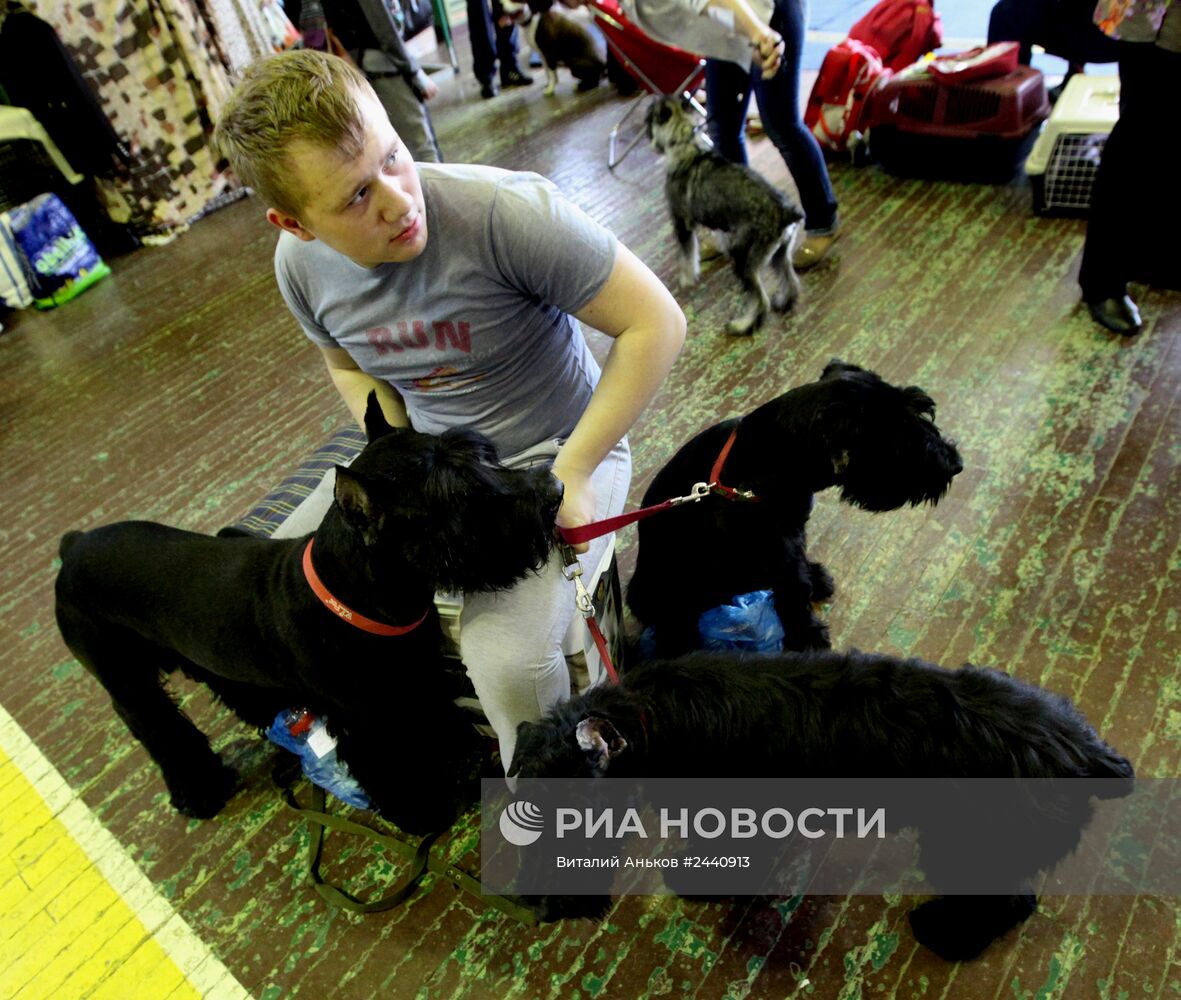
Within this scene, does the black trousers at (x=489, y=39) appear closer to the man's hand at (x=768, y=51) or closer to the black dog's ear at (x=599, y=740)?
the man's hand at (x=768, y=51)

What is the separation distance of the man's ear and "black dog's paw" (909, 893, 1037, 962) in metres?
1.51

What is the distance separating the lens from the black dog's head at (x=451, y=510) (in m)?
1.23

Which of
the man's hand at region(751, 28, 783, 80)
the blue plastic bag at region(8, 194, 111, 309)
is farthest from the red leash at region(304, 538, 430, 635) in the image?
the blue plastic bag at region(8, 194, 111, 309)

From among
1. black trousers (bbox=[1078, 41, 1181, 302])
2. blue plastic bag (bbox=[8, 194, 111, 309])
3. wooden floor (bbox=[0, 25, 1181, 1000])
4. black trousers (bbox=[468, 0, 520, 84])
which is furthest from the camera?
black trousers (bbox=[468, 0, 520, 84])

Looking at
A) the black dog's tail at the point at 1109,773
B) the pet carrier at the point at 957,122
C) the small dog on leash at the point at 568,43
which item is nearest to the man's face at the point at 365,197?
the black dog's tail at the point at 1109,773

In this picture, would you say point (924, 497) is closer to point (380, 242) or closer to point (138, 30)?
point (380, 242)

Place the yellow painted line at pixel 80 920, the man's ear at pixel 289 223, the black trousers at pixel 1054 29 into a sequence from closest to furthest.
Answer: the man's ear at pixel 289 223, the yellow painted line at pixel 80 920, the black trousers at pixel 1054 29

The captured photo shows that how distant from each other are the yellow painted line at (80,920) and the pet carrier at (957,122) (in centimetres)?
371

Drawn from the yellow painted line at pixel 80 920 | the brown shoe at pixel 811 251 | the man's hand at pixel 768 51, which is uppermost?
the man's hand at pixel 768 51

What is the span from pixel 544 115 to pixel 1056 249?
3.08m

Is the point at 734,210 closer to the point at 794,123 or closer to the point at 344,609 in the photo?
the point at 794,123

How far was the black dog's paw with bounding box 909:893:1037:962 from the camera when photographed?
1.32 m

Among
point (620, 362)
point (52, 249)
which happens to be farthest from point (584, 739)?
point (52, 249)

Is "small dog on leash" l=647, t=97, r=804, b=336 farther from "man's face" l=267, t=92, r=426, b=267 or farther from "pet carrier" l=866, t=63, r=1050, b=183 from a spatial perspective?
"man's face" l=267, t=92, r=426, b=267
